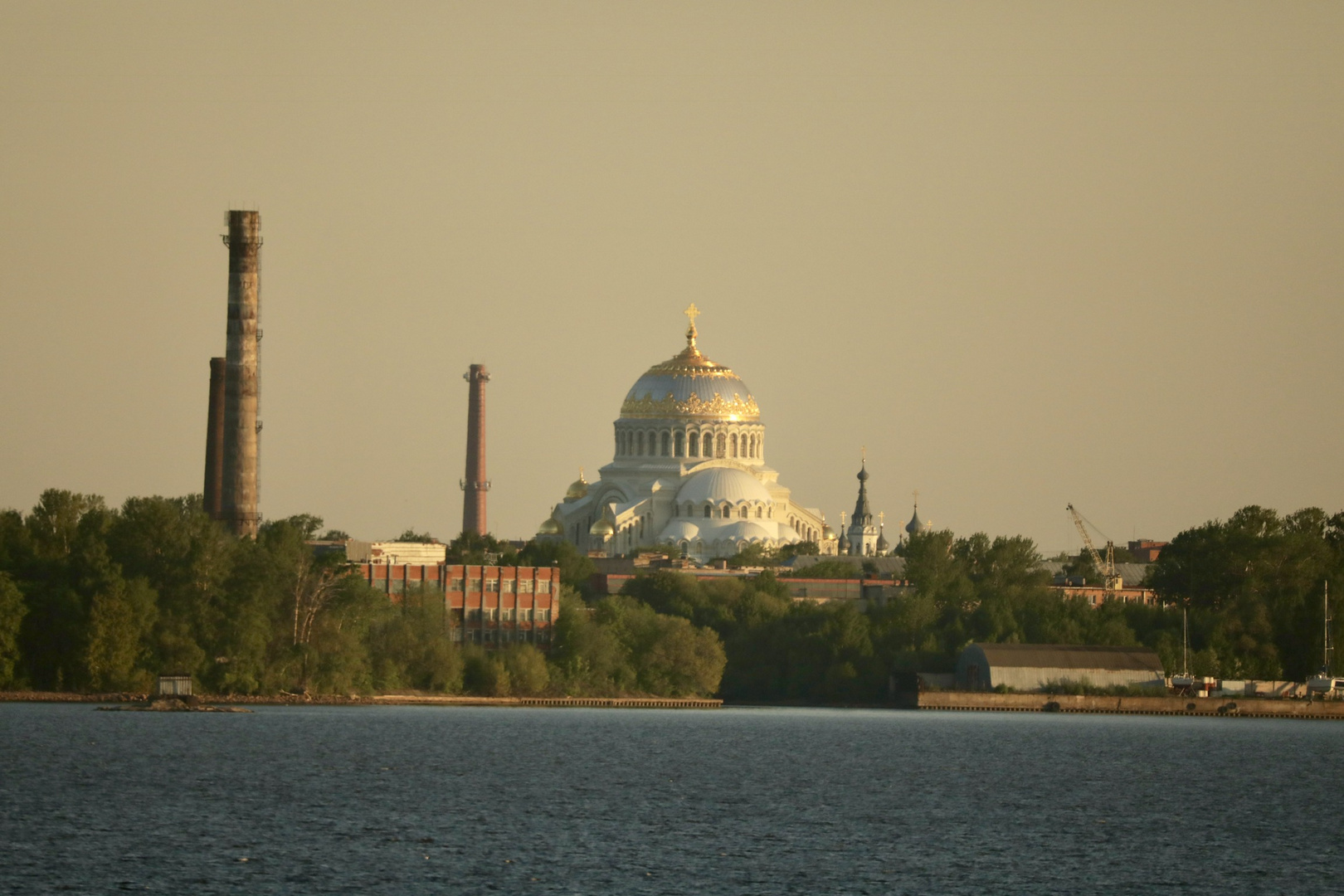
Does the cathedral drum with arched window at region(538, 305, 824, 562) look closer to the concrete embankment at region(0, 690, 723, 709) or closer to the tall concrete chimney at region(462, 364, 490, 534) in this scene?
the tall concrete chimney at region(462, 364, 490, 534)

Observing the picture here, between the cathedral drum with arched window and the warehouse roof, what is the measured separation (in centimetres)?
4929

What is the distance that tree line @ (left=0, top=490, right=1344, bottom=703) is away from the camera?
98.9 m

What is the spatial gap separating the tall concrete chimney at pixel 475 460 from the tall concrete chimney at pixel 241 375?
44702mm

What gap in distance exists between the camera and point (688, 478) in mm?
172000

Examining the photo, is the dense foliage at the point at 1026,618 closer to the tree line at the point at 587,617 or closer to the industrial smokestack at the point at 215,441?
the tree line at the point at 587,617

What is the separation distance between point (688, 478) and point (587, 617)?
5270 centimetres

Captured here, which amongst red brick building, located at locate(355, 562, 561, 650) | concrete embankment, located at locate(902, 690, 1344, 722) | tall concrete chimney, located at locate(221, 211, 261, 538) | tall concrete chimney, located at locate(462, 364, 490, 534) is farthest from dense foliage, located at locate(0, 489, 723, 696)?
tall concrete chimney, located at locate(462, 364, 490, 534)

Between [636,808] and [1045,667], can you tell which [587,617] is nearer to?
[1045,667]

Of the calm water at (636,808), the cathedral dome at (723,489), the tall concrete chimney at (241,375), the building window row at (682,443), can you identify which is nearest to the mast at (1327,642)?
the calm water at (636,808)

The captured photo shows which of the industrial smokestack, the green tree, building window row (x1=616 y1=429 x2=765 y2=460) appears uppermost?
building window row (x1=616 y1=429 x2=765 y2=460)

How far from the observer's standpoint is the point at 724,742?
9000 cm

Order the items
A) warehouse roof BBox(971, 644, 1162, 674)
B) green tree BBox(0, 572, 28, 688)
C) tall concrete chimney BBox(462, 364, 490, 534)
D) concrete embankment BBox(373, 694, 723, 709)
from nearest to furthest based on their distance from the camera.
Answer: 1. green tree BBox(0, 572, 28, 688)
2. concrete embankment BBox(373, 694, 723, 709)
3. warehouse roof BBox(971, 644, 1162, 674)
4. tall concrete chimney BBox(462, 364, 490, 534)

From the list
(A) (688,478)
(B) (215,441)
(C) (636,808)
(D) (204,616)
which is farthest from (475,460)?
(C) (636,808)

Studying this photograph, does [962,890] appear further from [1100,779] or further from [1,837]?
[1100,779]
